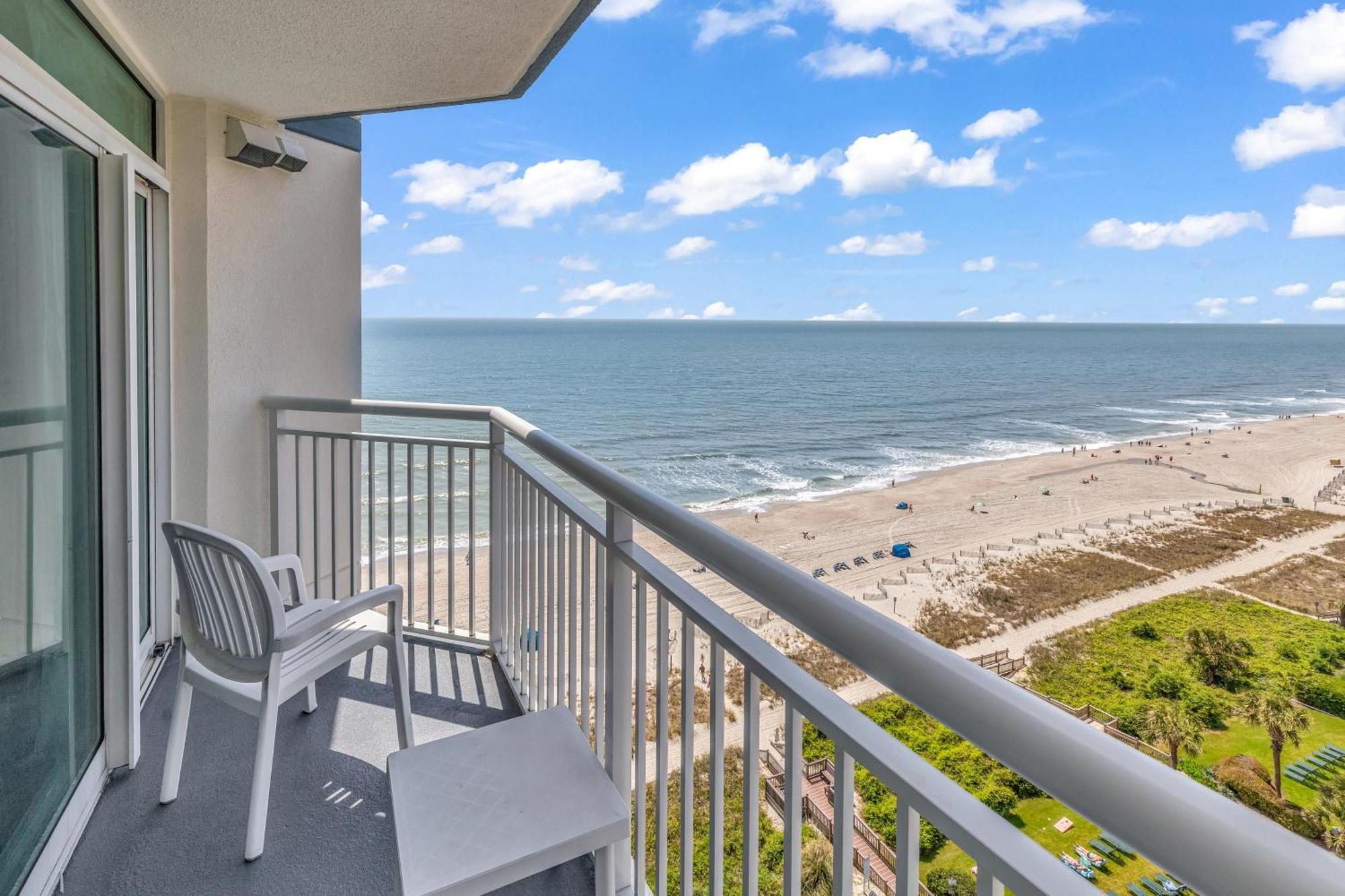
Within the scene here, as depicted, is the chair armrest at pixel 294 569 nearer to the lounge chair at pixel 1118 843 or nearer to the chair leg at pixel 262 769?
the chair leg at pixel 262 769

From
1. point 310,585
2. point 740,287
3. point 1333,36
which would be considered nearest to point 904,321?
point 740,287

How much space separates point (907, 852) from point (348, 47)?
103 inches

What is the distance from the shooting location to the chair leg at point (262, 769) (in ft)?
5.67

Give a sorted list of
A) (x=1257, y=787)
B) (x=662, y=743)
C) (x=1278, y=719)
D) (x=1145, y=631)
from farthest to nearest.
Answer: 1. (x=1145, y=631)
2. (x=1278, y=719)
3. (x=1257, y=787)
4. (x=662, y=743)

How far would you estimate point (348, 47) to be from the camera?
7.55ft

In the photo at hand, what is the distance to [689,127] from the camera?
5828cm

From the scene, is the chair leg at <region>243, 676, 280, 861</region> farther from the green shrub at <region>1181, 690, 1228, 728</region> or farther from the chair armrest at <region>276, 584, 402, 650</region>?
the green shrub at <region>1181, 690, 1228, 728</region>

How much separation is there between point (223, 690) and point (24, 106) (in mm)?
1359

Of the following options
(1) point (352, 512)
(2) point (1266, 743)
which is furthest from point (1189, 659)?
(1) point (352, 512)

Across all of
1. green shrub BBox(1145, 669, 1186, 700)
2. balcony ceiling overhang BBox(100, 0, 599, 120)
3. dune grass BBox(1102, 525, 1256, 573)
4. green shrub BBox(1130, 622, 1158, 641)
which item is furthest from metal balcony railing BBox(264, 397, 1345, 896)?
dune grass BBox(1102, 525, 1256, 573)

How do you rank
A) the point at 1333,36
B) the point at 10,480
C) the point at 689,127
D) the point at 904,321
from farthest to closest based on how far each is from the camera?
the point at 904,321, the point at 689,127, the point at 1333,36, the point at 10,480

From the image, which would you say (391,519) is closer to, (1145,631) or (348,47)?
(348,47)

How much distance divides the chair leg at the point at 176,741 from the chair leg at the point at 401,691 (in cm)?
50

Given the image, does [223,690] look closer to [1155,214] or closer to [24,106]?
[24,106]
